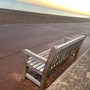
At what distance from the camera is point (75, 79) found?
196 cm

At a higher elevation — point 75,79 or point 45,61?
point 75,79

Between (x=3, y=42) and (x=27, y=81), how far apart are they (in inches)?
102

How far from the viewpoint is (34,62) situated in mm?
3432

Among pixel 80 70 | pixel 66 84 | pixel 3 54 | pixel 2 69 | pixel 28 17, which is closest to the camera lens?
pixel 66 84

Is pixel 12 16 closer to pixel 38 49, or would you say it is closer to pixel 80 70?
pixel 38 49

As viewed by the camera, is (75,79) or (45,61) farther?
(45,61)

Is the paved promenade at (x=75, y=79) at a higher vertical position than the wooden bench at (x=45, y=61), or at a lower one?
higher

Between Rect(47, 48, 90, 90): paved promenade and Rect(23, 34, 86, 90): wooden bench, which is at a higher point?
Rect(47, 48, 90, 90): paved promenade

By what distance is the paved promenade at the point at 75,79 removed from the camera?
1.76 metres

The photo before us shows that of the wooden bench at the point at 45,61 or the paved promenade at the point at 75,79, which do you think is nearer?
the paved promenade at the point at 75,79

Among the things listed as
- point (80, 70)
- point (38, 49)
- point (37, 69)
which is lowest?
point (38, 49)

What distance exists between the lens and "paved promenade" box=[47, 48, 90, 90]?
1759 mm

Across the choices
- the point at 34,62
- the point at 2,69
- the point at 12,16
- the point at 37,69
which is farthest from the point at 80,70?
the point at 12,16

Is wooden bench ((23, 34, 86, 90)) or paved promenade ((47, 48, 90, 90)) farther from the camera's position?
wooden bench ((23, 34, 86, 90))
